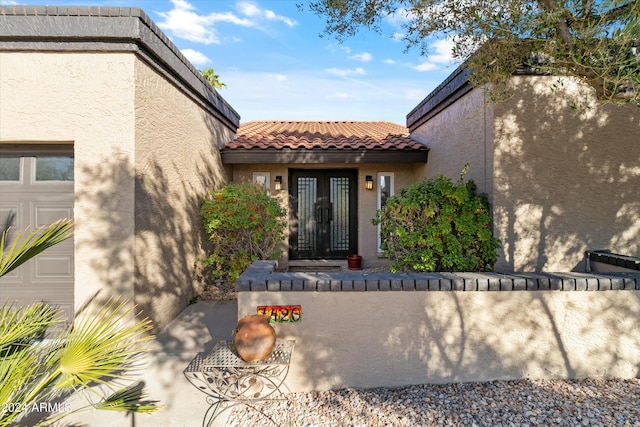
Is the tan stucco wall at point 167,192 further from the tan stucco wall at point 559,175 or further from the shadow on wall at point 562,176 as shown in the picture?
the shadow on wall at point 562,176

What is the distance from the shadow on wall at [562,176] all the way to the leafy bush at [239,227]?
4.86 meters

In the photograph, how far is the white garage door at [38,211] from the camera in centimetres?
514

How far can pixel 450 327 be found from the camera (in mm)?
4008

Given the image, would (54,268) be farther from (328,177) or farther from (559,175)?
(559,175)

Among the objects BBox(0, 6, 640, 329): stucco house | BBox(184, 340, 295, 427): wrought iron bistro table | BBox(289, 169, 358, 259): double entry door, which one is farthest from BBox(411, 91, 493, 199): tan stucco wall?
BBox(184, 340, 295, 427): wrought iron bistro table

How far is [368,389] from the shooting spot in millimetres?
3969

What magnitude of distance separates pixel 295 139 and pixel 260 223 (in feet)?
11.2

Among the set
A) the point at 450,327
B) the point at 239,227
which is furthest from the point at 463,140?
the point at 239,227

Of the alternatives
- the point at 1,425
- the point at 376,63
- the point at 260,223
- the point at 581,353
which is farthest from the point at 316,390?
the point at 376,63

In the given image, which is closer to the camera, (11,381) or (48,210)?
(11,381)

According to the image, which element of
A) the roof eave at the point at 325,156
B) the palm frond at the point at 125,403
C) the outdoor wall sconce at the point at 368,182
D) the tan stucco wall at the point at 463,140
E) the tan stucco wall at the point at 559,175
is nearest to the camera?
the palm frond at the point at 125,403

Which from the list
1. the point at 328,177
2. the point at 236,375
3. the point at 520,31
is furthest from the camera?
the point at 328,177

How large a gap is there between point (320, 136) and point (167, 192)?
234 inches

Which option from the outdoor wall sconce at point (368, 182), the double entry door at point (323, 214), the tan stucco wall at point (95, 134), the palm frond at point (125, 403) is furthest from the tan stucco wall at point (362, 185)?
the palm frond at point (125, 403)
